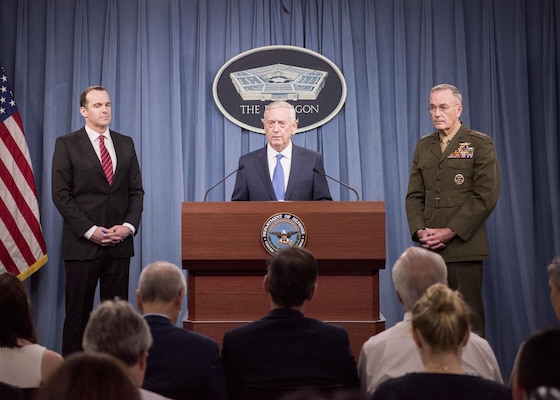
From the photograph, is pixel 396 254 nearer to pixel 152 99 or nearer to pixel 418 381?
pixel 152 99

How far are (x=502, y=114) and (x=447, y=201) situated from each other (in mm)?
1841

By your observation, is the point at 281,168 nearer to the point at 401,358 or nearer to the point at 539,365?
the point at 401,358

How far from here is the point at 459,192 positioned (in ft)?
16.7

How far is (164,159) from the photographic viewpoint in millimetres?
6574

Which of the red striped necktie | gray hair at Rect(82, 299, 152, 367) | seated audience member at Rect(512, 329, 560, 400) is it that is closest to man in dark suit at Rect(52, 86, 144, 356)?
the red striped necktie

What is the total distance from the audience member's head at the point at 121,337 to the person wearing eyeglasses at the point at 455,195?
298 cm

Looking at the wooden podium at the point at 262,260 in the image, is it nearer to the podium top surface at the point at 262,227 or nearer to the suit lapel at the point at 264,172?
the podium top surface at the point at 262,227

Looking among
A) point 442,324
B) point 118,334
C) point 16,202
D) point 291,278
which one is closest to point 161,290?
point 291,278

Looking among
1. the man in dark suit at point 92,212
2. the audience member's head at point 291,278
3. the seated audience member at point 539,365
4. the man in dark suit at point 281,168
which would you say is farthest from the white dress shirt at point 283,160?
the seated audience member at point 539,365

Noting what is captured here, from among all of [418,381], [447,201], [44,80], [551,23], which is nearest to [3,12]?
[44,80]

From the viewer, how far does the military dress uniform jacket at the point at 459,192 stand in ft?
16.3

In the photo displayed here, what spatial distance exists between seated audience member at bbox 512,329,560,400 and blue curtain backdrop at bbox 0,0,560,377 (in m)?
4.59

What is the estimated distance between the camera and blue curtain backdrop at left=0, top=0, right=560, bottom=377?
6.54 m

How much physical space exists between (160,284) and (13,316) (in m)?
0.53
